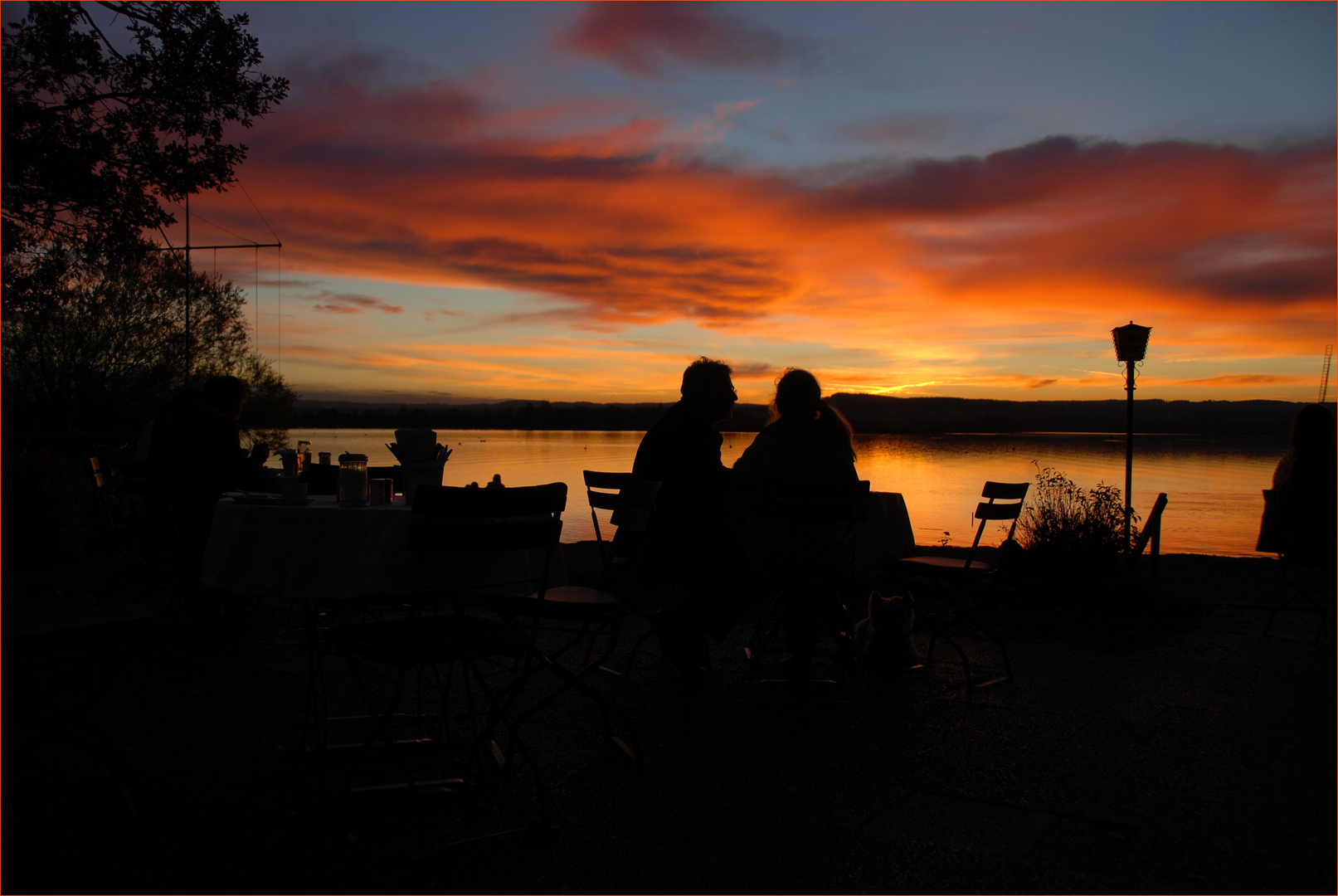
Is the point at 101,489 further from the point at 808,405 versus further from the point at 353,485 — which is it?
the point at 808,405

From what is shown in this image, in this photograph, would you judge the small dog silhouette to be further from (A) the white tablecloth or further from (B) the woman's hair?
(A) the white tablecloth

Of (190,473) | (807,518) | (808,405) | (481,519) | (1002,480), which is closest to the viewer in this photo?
(481,519)

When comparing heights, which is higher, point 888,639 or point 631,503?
point 631,503

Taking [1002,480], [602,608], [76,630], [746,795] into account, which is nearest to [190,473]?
[76,630]

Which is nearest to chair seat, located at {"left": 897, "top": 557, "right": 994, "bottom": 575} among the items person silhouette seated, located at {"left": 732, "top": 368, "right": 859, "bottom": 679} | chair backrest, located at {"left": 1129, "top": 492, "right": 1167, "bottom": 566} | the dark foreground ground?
person silhouette seated, located at {"left": 732, "top": 368, "right": 859, "bottom": 679}

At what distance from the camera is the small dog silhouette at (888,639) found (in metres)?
4.19

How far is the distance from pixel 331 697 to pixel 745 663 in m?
1.96

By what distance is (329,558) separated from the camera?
3047 mm

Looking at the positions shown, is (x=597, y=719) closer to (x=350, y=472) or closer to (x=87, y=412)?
(x=350, y=472)

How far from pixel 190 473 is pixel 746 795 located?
3631 millimetres

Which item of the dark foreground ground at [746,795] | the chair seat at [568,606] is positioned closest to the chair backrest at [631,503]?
the chair seat at [568,606]

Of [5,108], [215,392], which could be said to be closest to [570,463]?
[5,108]

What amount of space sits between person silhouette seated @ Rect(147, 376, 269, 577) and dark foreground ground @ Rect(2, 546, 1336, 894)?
76 centimetres

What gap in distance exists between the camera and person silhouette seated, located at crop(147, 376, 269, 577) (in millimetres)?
→ 4754
